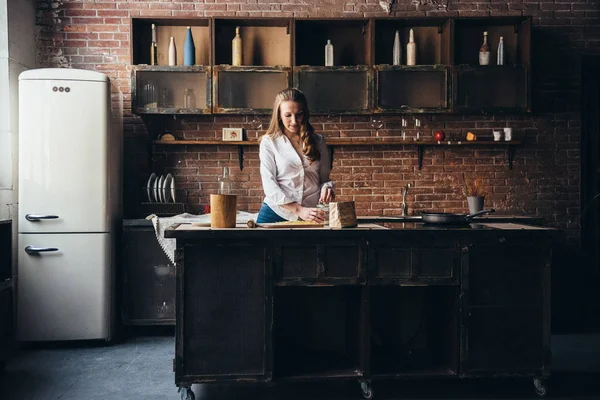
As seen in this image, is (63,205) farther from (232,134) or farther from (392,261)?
(392,261)

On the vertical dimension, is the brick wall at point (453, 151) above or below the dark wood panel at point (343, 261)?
above

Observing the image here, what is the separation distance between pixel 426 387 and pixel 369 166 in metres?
2.44

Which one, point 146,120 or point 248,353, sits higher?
point 146,120

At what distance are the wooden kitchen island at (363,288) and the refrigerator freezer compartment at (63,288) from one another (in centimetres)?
156

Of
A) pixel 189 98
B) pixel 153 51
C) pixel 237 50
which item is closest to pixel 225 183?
pixel 189 98

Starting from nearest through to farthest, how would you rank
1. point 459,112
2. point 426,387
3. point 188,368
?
point 188,368
point 426,387
point 459,112

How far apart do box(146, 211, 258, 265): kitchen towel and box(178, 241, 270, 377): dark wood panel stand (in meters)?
1.36

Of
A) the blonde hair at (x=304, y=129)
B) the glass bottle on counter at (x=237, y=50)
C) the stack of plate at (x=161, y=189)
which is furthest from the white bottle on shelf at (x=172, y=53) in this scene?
the blonde hair at (x=304, y=129)

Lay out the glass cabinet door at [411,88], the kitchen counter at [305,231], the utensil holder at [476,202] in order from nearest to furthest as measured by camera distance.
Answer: the kitchen counter at [305,231] → the utensil holder at [476,202] → the glass cabinet door at [411,88]

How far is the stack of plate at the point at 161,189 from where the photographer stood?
4922mm

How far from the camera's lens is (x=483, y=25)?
16.9 ft

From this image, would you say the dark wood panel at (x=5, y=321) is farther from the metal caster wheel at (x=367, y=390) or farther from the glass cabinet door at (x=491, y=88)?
the glass cabinet door at (x=491, y=88)

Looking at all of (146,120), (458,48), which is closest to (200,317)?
(146,120)

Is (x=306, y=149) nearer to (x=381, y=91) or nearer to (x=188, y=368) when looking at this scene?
(x=188, y=368)
